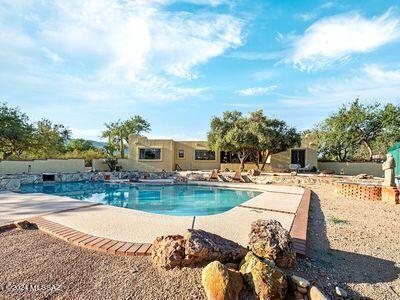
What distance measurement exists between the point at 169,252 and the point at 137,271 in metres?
0.49

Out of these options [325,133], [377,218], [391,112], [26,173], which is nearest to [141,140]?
[26,173]

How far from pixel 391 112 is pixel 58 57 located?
26227mm

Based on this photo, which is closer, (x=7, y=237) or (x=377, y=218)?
(x=7, y=237)

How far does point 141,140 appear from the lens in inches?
933

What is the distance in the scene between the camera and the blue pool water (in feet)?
31.4

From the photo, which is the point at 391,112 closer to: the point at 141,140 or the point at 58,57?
the point at 141,140

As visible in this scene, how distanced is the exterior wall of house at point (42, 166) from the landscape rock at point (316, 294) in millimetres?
20118

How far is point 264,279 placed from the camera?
8.64 ft

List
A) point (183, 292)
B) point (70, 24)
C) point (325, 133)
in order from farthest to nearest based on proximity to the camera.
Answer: point (325, 133) → point (70, 24) → point (183, 292)

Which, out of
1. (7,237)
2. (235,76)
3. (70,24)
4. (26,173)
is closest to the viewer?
(7,237)

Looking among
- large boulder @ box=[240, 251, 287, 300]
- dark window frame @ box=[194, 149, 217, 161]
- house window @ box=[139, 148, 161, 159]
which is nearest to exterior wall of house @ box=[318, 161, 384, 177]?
dark window frame @ box=[194, 149, 217, 161]

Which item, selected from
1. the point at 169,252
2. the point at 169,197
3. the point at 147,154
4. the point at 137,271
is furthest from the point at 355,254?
the point at 147,154

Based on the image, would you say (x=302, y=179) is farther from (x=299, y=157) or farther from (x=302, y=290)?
(x=302, y=290)

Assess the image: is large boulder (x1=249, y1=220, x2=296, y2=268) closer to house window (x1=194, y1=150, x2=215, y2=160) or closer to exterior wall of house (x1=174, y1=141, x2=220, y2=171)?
exterior wall of house (x1=174, y1=141, x2=220, y2=171)
